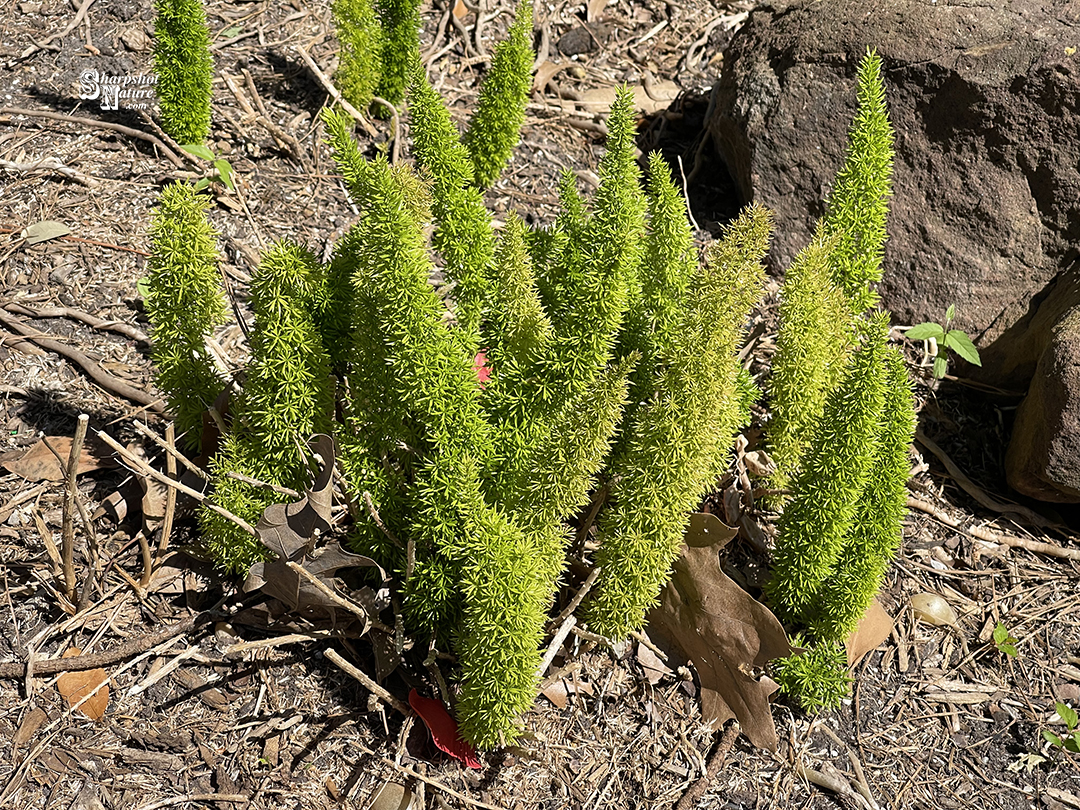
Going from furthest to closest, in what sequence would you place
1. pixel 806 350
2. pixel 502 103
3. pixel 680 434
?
1. pixel 502 103
2. pixel 806 350
3. pixel 680 434

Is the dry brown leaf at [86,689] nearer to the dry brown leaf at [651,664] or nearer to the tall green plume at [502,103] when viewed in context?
the dry brown leaf at [651,664]

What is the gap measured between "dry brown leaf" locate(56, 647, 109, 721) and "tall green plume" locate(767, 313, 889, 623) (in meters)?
1.12

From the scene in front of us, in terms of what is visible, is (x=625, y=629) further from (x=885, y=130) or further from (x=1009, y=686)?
(x=885, y=130)

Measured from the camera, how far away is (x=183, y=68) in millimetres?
2385

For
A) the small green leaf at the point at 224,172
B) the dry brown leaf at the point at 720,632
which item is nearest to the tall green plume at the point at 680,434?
the dry brown leaf at the point at 720,632

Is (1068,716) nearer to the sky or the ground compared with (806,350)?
nearer to the ground

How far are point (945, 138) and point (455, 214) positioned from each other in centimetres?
158

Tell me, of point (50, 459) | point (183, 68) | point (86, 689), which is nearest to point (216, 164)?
point (183, 68)

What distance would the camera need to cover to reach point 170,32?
237cm

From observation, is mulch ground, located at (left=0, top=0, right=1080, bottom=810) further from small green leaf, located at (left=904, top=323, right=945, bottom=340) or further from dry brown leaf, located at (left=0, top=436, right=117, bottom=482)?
small green leaf, located at (left=904, top=323, right=945, bottom=340)

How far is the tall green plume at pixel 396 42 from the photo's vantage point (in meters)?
2.62

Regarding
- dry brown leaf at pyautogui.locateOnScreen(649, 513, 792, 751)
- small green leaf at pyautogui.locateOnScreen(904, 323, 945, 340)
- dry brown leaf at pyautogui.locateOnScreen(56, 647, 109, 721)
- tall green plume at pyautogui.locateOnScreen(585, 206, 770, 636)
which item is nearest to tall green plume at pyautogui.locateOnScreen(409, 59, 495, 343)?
tall green plume at pyautogui.locateOnScreen(585, 206, 770, 636)

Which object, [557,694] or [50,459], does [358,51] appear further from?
[557,694]

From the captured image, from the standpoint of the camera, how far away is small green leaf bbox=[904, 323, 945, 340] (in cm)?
233
